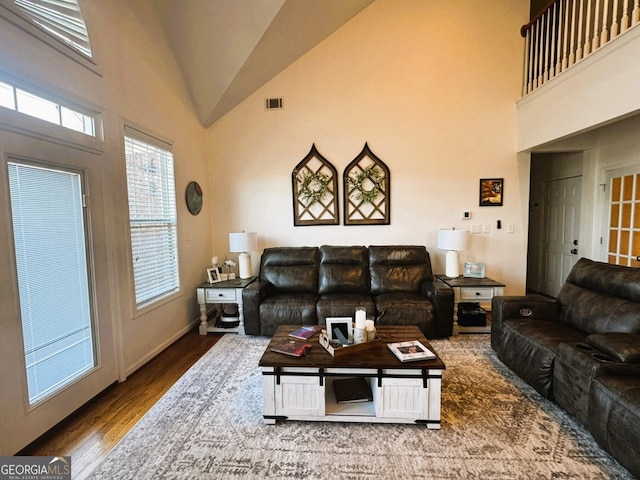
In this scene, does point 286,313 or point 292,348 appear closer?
point 292,348

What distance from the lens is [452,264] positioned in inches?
148

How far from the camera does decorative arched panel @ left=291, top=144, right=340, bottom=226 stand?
417 cm

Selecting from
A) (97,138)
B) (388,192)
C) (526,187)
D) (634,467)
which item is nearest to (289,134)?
(388,192)

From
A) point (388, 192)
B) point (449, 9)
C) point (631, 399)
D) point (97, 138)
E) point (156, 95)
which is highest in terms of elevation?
point (449, 9)

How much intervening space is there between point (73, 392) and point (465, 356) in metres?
3.26

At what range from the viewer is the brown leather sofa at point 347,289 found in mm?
3242

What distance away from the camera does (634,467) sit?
147 centimetres

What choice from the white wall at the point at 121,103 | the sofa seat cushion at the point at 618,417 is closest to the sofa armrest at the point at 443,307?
the sofa seat cushion at the point at 618,417

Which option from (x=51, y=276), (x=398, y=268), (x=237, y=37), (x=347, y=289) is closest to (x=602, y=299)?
(x=398, y=268)

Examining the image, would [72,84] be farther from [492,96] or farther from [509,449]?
[492,96]

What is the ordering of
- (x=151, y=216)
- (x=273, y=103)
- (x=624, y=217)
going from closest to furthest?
(x=151, y=216)
(x=624, y=217)
(x=273, y=103)

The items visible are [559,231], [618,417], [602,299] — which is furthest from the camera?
[559,231]

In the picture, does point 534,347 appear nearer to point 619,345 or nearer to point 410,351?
point 619,345

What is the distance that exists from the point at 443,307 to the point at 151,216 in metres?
3.21
